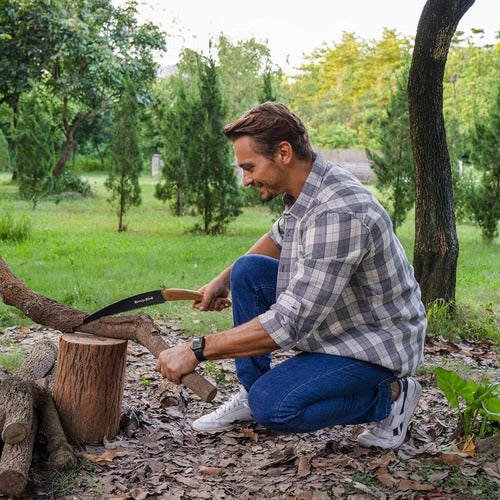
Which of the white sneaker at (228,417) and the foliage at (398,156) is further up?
the foliage at (398,156)

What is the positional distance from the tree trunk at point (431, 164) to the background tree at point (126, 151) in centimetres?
656

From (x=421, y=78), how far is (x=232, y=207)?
22.8 feet

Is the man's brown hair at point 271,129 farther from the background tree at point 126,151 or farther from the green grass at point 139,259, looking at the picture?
the background tree at point 126,151

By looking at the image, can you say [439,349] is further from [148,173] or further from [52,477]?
[148,173]

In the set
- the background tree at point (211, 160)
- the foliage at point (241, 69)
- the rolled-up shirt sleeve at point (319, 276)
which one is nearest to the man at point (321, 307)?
the rolled-up shirt sleeve at point (319, 276)

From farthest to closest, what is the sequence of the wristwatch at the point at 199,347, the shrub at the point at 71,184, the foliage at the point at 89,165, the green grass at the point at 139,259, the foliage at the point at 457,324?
the foliage at the point at 89,165 → the shrub at the point at 71,184 → the green grass at the point at 139,259 → the foliage at the point at 457,324 → the wristwatch at the point at 199,347

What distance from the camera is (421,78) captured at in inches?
207

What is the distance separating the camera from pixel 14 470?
264 cm

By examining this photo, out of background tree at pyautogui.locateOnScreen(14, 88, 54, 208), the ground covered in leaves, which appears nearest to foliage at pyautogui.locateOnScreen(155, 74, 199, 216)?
background tree at pyautogui.locateOnScreen(14, 88, 54, 208)

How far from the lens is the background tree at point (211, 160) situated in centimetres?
1122

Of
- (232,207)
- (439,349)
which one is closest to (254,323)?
(439,349)

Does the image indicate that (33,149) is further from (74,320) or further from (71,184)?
(74,320)

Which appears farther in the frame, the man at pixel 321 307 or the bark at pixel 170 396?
the bark at pixel 170 396

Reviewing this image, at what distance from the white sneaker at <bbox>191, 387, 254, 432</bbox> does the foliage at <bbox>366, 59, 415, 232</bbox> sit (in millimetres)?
8169
